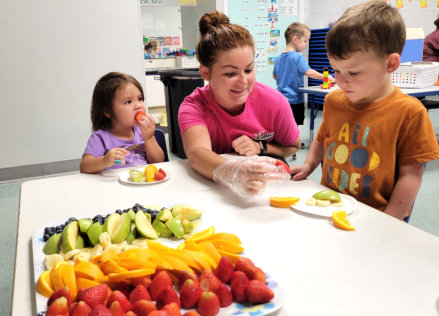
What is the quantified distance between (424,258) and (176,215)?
0.56 metres

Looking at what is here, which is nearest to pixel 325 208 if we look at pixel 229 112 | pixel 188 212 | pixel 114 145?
pixel 188 212

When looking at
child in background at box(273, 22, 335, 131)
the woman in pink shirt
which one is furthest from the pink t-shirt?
child in background at box(273, 22, 335, 131)

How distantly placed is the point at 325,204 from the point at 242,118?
25.1 inches

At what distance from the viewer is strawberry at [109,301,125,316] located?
57 centimetres

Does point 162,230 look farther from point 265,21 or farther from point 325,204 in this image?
point 265,21

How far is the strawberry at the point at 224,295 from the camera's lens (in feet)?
2.03

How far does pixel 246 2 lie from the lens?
16.9 feet

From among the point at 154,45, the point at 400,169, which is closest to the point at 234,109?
the point at 400,169

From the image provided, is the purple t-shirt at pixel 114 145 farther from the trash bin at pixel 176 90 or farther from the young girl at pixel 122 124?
the trash bin at pixel 176 90

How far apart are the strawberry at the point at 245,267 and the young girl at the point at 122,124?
1.13 meters

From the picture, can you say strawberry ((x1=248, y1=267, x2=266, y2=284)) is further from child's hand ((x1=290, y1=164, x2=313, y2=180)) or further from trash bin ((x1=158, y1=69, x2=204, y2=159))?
trash bin ((x1=158, y1=69, x2=204, y2=159))

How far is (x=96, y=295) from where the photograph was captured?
1.96 ft

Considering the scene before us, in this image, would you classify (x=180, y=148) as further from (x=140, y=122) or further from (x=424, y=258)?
(x=424, y=258)

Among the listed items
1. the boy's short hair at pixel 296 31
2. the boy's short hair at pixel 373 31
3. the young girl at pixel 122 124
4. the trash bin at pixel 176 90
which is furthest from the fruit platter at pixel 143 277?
the boy's short hair at pixel 296 31
